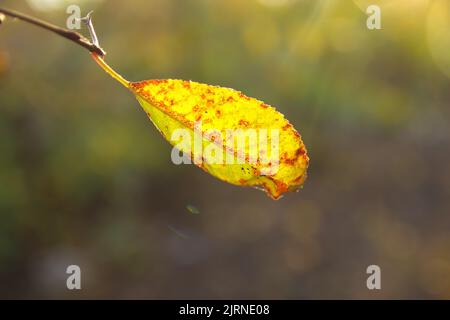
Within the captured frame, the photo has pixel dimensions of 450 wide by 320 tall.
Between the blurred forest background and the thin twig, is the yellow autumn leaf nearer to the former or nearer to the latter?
the thin twig

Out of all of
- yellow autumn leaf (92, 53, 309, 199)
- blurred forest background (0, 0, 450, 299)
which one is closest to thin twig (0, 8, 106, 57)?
yellow autumn leaf (92, 53, 309, 199)

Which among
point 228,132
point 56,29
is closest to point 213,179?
point 228,132

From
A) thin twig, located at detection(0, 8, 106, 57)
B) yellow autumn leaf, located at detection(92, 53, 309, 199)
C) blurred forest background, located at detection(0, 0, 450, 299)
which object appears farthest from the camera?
blurred forest background, located at detection(0, 0, 450, 299)

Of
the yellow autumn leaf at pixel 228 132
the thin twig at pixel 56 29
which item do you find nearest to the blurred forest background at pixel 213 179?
the yellow autumn leaf at pixel 228 132

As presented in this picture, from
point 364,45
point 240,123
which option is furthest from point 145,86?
point 364,45

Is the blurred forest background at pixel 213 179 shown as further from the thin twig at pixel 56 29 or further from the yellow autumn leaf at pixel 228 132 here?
the thin twig at pixel 56 29
